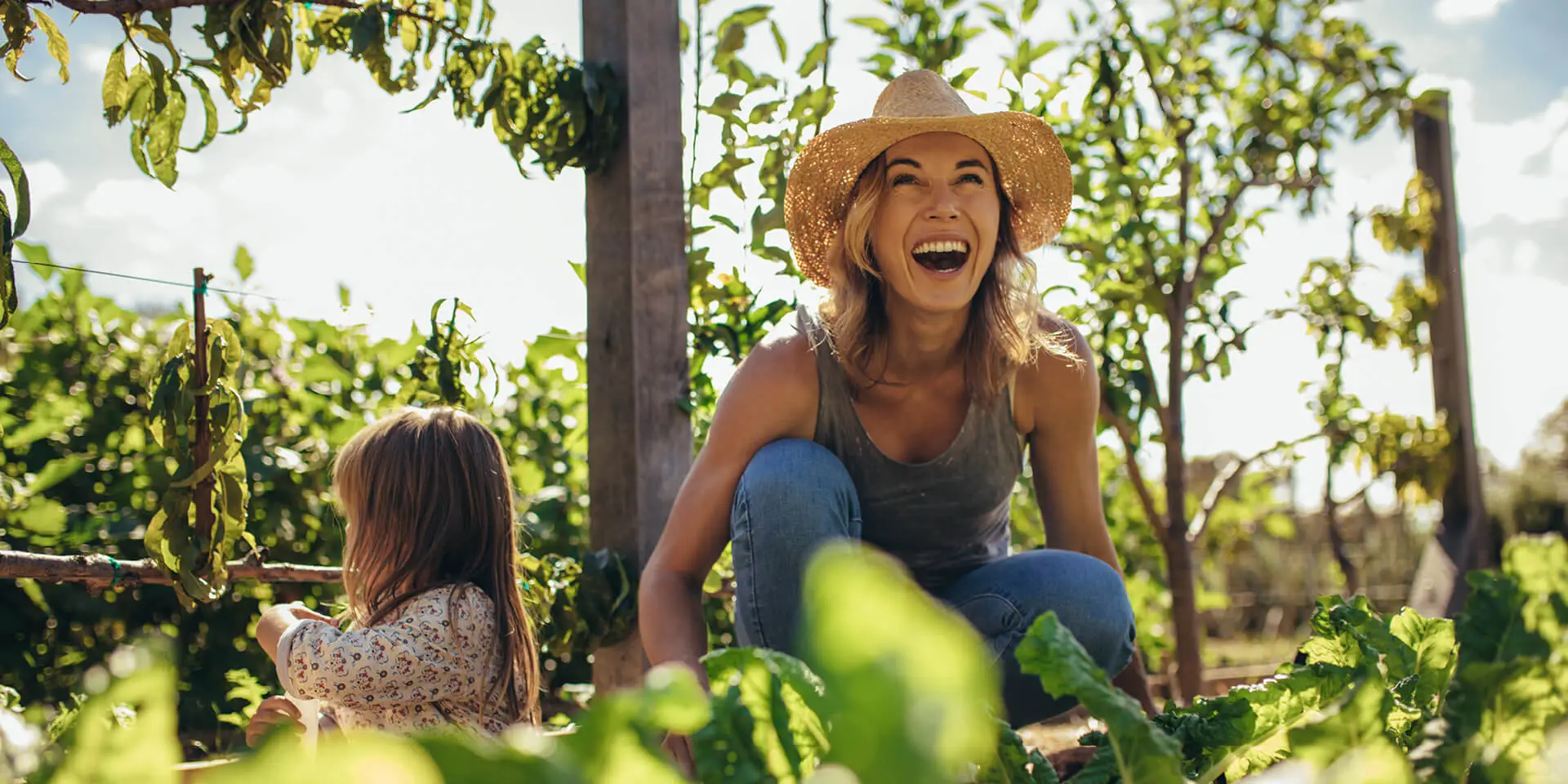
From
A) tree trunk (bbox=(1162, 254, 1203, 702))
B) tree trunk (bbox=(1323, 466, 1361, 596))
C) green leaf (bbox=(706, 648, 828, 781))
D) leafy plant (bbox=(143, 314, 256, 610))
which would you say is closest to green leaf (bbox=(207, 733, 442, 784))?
green leaf (bbox=(706, 648, 828, 781))

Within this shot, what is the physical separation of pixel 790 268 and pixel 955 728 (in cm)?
210

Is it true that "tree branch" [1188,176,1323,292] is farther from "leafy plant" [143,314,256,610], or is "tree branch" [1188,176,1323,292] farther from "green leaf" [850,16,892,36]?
"leafy plant" [143,314,256,610]

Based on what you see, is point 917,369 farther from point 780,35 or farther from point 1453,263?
point 1453,263

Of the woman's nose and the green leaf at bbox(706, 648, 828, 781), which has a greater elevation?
the woman's nose

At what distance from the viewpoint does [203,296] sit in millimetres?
1609

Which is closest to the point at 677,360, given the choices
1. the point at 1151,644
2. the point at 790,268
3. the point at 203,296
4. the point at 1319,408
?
the point at 790,268

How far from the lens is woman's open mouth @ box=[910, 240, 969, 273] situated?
1.71 meters

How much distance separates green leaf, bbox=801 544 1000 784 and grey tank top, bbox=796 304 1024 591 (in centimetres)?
146

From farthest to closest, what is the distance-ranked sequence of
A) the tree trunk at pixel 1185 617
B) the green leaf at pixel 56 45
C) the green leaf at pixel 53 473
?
the tree trunk at pixel 1185 617
the green leaf at pixel 53 473
the green leaf at pixel 56 45

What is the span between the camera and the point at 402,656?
1.69 m

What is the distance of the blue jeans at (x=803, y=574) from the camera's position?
4.63ft

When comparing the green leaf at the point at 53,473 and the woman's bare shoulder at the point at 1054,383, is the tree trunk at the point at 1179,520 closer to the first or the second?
the woman's bare shoulder at the point at 1054,383

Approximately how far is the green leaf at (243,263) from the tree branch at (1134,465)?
2.00m

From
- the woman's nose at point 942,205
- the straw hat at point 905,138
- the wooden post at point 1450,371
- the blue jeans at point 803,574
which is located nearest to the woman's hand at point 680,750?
the blue jeans at point 803,574
